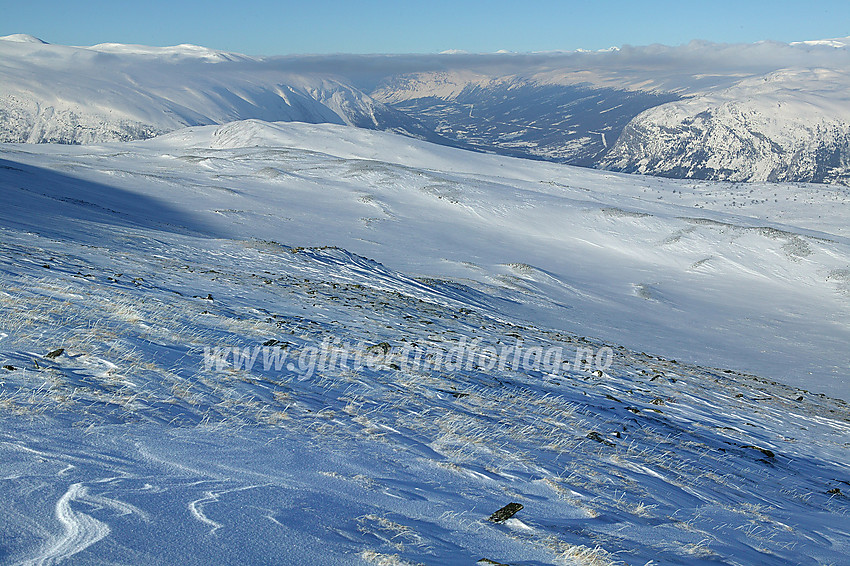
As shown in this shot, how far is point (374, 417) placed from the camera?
7.98 m

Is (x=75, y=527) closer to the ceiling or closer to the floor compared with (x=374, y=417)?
closer to the ceiling

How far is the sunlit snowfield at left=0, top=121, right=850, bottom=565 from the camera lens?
484 cm

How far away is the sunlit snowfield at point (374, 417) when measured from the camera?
4836 mm

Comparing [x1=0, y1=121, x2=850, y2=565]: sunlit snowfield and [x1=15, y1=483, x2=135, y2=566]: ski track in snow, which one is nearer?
[x1=15, y1=483, x2=135, y2=566]: ski track in snow

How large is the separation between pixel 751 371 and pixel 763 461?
1196 centimetres

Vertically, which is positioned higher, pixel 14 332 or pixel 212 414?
pixel 14 332

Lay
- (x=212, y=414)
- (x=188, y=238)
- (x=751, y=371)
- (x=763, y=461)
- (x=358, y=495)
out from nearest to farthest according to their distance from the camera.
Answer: (x=358, y=495), (x=212, y=414), (x=763, y=461), (x=751, y=371), (x=188, y=238)

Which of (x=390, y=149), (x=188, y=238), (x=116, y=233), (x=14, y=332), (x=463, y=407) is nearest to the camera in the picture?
(x=14, y=332)

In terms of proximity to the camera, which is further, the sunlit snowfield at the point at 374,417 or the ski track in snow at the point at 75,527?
the sunlit snowfield at the point at 374,417

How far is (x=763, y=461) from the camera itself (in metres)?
9.87

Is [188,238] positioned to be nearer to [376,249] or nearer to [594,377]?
[376,249]

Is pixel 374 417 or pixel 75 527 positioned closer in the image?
pixel 75 527

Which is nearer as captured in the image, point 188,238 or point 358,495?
point 358,495

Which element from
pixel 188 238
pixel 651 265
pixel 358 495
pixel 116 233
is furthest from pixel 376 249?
pixel 358 495
